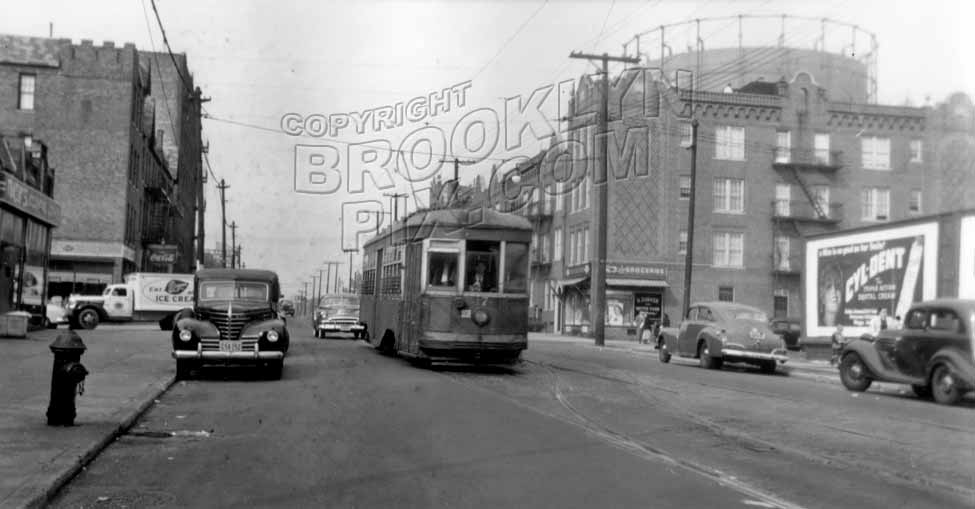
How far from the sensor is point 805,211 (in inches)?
1977

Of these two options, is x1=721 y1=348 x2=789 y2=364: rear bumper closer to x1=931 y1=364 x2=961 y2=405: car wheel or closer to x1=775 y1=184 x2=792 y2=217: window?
x1=931 y1=364 x2=961 y2=405: car wheel

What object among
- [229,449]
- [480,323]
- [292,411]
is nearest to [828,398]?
[480,323]

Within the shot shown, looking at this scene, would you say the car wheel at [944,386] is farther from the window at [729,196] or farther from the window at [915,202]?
the window at [915,202]

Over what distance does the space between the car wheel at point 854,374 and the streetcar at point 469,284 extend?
261 inches

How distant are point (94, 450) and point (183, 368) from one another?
756cm

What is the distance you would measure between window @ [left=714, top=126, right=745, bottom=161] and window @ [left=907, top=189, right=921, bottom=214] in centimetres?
978

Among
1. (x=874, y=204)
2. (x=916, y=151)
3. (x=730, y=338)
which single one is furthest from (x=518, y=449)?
(x=916, y=151)

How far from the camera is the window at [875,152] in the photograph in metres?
50.7

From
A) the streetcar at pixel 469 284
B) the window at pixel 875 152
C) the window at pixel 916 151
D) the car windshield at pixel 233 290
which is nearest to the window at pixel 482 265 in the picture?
the streetcar at pixel 469 284

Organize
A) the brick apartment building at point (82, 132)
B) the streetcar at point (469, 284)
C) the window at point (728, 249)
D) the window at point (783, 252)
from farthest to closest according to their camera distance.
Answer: the window at point (783, 252) → the window at point (728, 249) → the brick apartment building at point (82, 132) → the streetcar at point (469, 284)

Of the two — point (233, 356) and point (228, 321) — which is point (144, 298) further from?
point (233, 356)

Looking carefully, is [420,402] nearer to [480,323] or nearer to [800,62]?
[480,323]

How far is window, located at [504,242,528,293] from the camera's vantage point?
58.8 feet

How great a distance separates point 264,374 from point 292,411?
4816 mm
